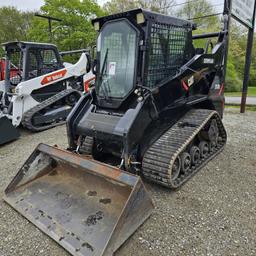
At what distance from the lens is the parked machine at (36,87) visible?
611 centimetres

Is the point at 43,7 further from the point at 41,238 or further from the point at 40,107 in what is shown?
the point at 41,238

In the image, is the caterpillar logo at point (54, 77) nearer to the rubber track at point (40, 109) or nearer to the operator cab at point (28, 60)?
the operator cab at point (28, 60)

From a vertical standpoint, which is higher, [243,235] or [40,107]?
[40,107]

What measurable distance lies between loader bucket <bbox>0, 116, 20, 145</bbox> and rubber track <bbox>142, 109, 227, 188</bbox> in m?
3.63

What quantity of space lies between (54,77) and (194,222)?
5417 mm

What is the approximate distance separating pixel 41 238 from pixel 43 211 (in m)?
0.31

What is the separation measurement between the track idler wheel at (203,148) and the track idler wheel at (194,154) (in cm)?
15

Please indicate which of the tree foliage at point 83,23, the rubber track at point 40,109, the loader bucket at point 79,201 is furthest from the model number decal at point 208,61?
the tree foliage at point 83,23

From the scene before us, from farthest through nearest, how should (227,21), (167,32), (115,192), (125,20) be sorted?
(227,21)
(167,32)
(125,20)
(115,192)

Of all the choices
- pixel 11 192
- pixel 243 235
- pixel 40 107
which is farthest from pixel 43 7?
pixel 243 235

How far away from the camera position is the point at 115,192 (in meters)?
2.66

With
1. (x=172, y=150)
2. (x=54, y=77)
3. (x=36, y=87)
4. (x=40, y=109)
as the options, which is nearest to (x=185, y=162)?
(x=172, y=150)

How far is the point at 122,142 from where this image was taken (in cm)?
291

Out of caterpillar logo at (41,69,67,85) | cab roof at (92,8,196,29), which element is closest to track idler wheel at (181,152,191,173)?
cab roof at (92,8,196,29)
